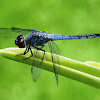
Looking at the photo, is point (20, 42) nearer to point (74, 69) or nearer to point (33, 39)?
point (33, 39)

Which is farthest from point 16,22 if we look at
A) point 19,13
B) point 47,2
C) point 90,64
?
point 90,64

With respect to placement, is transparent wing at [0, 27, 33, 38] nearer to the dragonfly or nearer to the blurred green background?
the dragonfly

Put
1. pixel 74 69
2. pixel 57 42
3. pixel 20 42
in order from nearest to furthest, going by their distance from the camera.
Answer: pixel 74 69
pixel 20 42
pixel 57 42

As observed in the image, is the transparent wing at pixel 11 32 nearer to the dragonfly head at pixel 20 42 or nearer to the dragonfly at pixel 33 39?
the dragonfly at pixel 33 39

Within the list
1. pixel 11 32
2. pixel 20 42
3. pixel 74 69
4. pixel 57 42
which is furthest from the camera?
pixel 57 42

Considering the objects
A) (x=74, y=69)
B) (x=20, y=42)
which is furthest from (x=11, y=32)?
(x=74, y=69)

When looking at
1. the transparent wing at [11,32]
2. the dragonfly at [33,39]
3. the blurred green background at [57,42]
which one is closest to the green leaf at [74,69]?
the dragonfly at [33,39]

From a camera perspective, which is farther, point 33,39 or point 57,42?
point 57,42

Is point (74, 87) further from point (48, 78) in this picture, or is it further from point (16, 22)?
point (16, 22)
